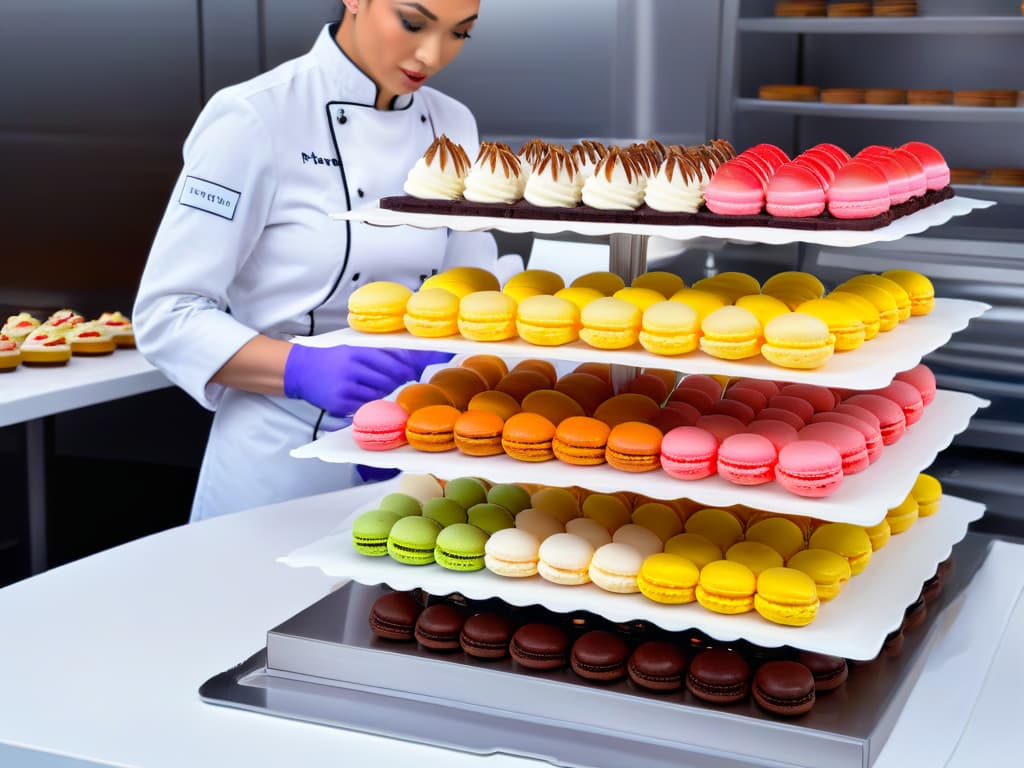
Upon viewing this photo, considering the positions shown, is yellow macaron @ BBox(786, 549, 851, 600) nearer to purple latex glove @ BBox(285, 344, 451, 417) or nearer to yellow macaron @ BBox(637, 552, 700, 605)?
yellow macaron @ BBox(637, 552, 700, 605)

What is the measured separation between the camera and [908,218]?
1.30m

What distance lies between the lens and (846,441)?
1219mm

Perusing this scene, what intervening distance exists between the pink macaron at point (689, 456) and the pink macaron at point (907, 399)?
331 mm

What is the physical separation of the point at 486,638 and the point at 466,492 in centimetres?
22

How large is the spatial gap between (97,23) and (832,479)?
3.46m

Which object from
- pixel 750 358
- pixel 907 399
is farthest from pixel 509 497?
pixel 907 399

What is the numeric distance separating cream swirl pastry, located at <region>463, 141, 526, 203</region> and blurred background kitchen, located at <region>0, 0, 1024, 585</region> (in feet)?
8.24

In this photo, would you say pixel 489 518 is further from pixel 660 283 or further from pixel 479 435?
pixel 660 283

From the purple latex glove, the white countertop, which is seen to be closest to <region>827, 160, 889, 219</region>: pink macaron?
the purple latex glove

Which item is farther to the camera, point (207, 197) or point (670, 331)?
point (207, 197)

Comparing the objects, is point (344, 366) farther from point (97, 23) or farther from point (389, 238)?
point (97, 23)

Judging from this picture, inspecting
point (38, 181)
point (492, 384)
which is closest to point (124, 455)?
point (38, 181)

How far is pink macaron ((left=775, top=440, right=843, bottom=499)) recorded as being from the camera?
3.75 ft

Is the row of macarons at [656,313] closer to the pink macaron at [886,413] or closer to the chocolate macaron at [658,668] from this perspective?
the pink macaron at [886,413]
